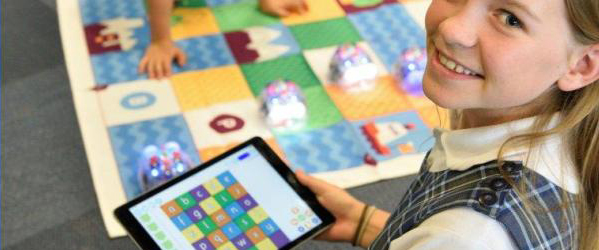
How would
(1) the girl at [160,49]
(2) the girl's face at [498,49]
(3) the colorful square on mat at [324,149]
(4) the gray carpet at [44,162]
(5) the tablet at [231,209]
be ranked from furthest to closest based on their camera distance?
(1) the girl at [160,49]
(3) the colorful square on mat at [324,149]
(4) the gray carpet at [44,162]
(5) the tablet at [231,209]
(2) the girl's face at [498,49]

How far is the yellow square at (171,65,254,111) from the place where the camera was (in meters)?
1.31

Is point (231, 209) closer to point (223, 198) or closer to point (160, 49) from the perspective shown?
point (223, 198)

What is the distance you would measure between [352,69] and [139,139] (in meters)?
0.39

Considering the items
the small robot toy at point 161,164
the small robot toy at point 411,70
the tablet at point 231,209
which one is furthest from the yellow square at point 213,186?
the small robot toy at point 411,70

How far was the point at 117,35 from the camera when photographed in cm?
143

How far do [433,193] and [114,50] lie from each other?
901 millimetres

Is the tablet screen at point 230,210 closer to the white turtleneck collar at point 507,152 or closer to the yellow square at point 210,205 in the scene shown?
the yellow square at point 210,205

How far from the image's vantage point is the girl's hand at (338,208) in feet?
3.03

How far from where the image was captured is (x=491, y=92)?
583 millimetres

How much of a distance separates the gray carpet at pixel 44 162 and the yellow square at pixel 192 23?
0.75 feet

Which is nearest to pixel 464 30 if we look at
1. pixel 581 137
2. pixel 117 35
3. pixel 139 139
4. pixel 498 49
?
pixel 498 49

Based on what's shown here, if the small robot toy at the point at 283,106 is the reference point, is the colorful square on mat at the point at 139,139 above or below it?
below

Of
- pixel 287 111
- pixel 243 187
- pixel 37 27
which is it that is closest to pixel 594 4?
pixel 243 187

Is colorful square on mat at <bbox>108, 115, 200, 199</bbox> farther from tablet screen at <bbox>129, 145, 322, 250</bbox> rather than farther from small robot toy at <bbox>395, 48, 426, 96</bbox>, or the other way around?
small robot toy at <bbox>395, 48, 426, 96</bbox>
